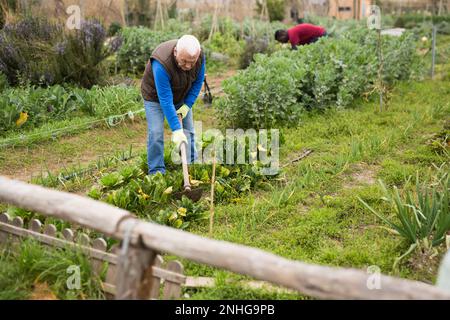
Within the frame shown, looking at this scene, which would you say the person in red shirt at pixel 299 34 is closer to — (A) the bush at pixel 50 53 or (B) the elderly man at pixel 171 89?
(A) the bush at pixel 50 53

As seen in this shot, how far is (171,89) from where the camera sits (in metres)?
4.75

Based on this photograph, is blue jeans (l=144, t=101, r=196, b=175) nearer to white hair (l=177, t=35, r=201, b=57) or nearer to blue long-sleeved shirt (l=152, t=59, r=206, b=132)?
blue long-sleeved shirt (l=152, t=59, r=206, b=132)

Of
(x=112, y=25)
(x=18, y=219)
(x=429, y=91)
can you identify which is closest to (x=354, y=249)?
(x=18, y=219)

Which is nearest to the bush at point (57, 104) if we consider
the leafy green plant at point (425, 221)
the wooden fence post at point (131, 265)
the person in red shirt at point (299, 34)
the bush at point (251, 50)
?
the person in red shirt at point (299, 34)

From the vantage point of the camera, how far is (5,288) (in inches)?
112

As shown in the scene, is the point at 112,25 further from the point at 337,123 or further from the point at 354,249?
the point at 354,249

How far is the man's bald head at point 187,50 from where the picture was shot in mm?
4270

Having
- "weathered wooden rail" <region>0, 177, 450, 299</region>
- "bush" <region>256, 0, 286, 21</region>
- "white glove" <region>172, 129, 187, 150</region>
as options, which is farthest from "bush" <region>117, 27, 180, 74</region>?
"bush" <region>256, 0, 286, 21</region>

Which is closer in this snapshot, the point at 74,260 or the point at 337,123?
the point at 74,260

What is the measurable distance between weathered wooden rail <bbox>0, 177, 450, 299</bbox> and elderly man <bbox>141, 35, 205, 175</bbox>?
6.42ft

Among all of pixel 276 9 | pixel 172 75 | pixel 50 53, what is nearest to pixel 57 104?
pixel 50 53

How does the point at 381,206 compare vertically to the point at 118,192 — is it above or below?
below

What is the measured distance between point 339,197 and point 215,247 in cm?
268

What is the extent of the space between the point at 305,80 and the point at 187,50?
367 centimetres
